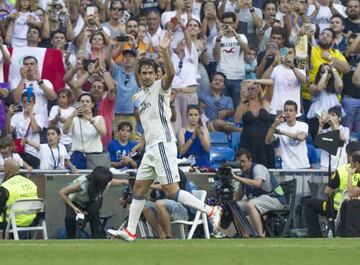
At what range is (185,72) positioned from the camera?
19.1m

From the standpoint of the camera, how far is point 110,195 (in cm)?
1662

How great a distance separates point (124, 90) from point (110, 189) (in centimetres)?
257

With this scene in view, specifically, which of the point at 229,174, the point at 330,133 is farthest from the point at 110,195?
the point at 330,133

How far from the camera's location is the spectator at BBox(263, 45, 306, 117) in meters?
18.9

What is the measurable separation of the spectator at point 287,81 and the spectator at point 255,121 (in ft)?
0.62

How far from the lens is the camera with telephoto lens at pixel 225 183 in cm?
1556

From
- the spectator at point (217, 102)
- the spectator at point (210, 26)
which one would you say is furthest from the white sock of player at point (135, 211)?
the spectator at point (210, 26)

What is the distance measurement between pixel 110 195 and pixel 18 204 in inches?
61.9

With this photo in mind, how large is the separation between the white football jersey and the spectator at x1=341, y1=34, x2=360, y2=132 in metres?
6.83

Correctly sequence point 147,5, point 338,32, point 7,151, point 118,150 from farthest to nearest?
1. point 147,5
2. point 338,32
3. point 118,150
4. point 7,151

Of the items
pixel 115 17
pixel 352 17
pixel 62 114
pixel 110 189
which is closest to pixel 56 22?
pixel 115 17

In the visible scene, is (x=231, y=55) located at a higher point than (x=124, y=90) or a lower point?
higher

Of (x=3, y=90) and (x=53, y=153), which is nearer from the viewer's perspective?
(x=53, y=153)
